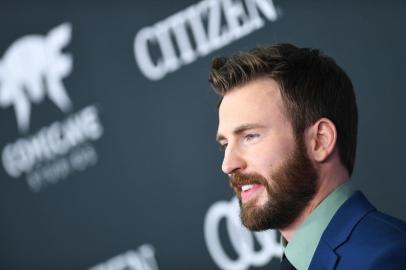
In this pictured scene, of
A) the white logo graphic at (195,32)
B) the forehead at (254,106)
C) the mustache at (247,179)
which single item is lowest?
the mustache at (247,179)

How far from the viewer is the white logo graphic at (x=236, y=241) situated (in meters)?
2.29

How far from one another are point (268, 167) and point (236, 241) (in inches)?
45.9

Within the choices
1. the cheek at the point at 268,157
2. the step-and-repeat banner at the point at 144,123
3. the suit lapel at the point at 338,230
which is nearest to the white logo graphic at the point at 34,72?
the step-and-repeat banner at the point at 144,123

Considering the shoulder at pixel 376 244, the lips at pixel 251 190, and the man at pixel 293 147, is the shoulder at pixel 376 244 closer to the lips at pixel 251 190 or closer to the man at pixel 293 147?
the man at pixel 293 147

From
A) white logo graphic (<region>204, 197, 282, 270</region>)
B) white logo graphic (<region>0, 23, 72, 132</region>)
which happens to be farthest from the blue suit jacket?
white logo graphic (<region>0, 23, 72, 132</region>)

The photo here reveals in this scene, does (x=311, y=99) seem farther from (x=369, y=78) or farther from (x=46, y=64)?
(x=46, y=64)

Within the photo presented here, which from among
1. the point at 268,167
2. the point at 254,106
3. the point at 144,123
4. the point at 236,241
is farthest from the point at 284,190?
the point at 144,123

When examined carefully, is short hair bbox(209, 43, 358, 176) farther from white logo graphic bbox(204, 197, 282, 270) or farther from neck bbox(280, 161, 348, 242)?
white logo graphic bbox(204, 197, 282, 270)

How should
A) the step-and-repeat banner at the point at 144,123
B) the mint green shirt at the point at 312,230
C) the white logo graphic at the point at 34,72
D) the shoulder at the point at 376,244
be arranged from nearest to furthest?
the shoulder at the point at 376,244 → the mint green shirt at the point at 312,230 → the step-and-repeat banner at the point at 144,123 → the white logo graphic at the point at 34,72

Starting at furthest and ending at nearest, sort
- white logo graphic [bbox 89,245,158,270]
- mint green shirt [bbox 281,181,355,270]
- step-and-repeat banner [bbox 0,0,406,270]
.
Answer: white logo graphic [bbox 89,245,158,270]
step-and-repeat banner [bbox 0,0,406,270]
mint green shirt [bbox 281,181,355,270]

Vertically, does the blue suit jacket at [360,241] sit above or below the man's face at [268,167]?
below

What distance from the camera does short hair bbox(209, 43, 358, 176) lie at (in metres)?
1.25

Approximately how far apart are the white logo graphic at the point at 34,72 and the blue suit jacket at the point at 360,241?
1542 mm

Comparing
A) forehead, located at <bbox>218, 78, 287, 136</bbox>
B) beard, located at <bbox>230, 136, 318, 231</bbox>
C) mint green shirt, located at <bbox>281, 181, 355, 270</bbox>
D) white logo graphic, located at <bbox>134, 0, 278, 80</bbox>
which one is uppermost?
white logo graphic, located at <bbox>134, 0, 278, 80</bbox>
